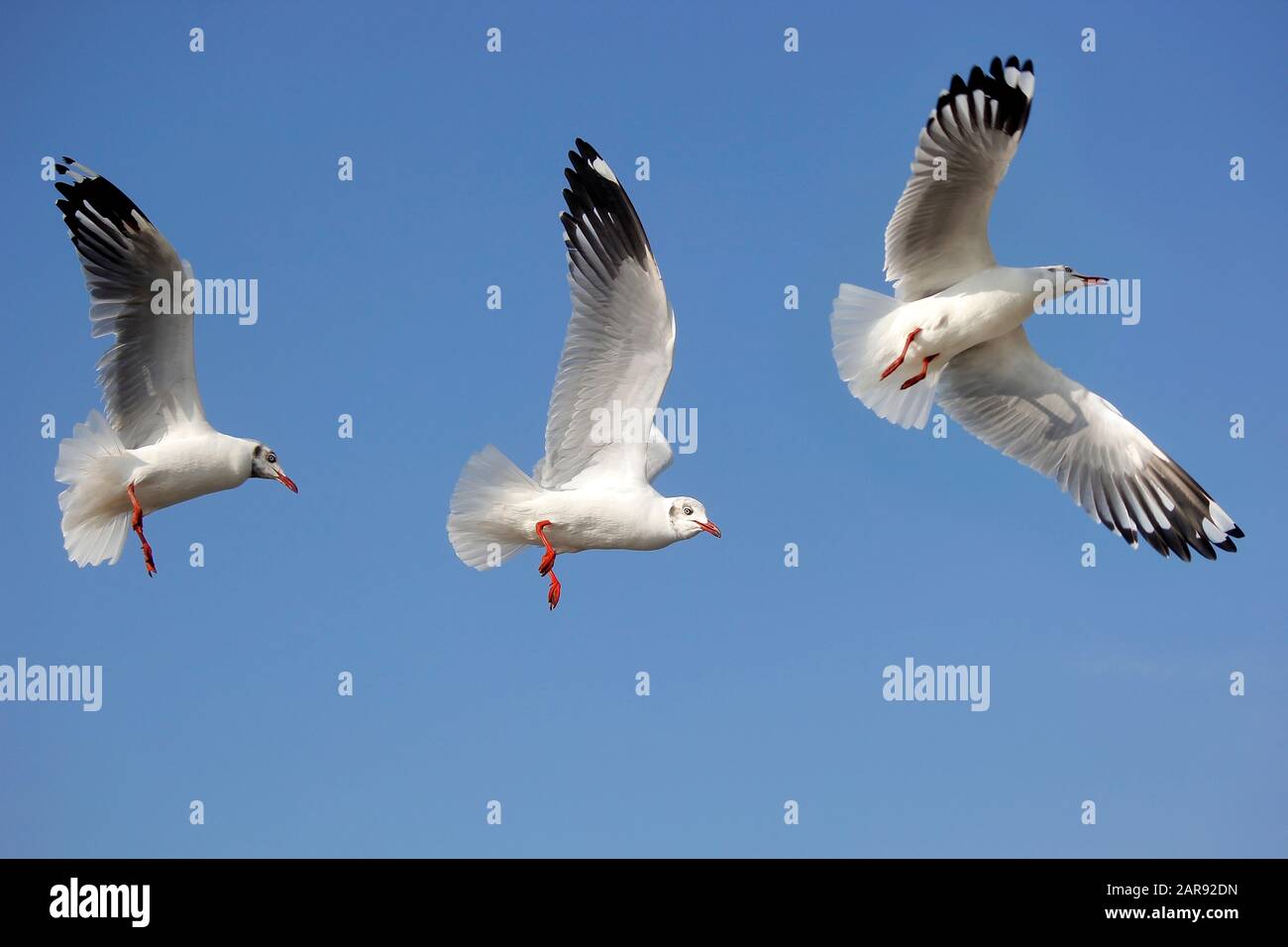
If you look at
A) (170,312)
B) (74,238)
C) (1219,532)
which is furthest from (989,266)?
(74,238)

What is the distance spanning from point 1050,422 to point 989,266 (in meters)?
1.23

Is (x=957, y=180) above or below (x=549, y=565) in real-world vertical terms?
above

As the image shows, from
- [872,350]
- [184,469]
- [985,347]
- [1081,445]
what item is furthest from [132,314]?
[1081,445]

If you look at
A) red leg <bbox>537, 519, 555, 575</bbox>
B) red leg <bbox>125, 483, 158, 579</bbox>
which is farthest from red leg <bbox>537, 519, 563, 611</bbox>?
red leg <bbox>125, 483, 158, 579</bbox>

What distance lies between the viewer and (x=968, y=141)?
26.3ft

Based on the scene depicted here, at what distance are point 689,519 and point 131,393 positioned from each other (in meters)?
3.61

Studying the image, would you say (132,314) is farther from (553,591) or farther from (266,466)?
(553,591)

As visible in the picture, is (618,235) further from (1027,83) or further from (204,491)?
(204,491)

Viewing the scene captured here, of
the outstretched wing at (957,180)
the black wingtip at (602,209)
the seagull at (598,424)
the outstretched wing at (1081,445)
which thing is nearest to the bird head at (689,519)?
the seagull at (598,424)

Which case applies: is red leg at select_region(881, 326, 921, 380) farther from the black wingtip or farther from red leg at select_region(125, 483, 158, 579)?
red leg at select_region(125, 483, 158, 579)

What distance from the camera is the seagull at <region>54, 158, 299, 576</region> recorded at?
863 cm

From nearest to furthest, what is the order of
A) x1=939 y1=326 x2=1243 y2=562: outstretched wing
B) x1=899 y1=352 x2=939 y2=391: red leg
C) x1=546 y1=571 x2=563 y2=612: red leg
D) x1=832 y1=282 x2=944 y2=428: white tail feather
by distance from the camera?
x1=546 y1=571 x2=563 y2=612: red leg
x1=832 y1=282 x2=944 y2=428: white tail feather
x1=899 y1=352 x2=939 y2=391: red leg
x1=939 y1=326 x2=1243 y2=562: outstretched wing

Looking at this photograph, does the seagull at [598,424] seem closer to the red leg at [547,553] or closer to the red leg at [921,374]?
the red leg at [547,553]

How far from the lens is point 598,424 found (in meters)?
7.43
